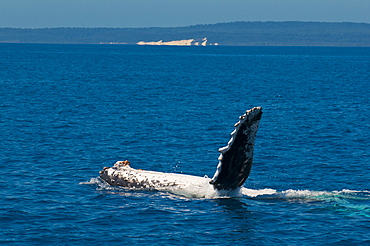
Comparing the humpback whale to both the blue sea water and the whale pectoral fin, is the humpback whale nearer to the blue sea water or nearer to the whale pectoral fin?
the whale pectoral fin

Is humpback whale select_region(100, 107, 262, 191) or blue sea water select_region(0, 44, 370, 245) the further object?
humpback whale select_region(100, 107, 262, 191)

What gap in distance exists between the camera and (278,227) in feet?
82.6

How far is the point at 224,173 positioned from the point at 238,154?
1.32 metres

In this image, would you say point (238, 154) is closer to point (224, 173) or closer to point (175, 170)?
point (224, 173)

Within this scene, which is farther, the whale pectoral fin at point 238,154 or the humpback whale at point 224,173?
the humpback whale at point 224,173

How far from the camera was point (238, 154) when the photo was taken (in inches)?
1055

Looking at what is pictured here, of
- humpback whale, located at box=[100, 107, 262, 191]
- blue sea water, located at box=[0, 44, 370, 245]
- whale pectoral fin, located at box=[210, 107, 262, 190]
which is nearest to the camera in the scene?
blue sea water, located at box=[0, 44, 370, 245]

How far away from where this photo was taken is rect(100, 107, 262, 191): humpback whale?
84.6ft

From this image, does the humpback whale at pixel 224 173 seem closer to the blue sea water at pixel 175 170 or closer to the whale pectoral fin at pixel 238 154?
the whale pectoral fin at pixel 238 154

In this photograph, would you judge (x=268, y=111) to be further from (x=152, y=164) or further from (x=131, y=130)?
(x=152, y=164)

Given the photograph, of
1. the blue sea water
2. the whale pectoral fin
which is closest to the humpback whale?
the whale pectoral fin

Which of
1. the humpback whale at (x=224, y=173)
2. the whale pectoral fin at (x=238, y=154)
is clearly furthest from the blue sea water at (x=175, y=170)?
the whale pectoral fin at (x=238, y=154)

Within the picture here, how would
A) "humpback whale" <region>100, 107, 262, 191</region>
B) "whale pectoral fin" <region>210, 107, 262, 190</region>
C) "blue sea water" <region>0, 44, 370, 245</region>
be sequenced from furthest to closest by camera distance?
"humpback whale" <region>100, 107, 262, 191</region> < "whale pectoral fin" <region>210, 107, 262, 190</region> < "blue sea water" <region>0, 44, 370, 245</region>

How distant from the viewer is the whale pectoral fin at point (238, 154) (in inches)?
1002
